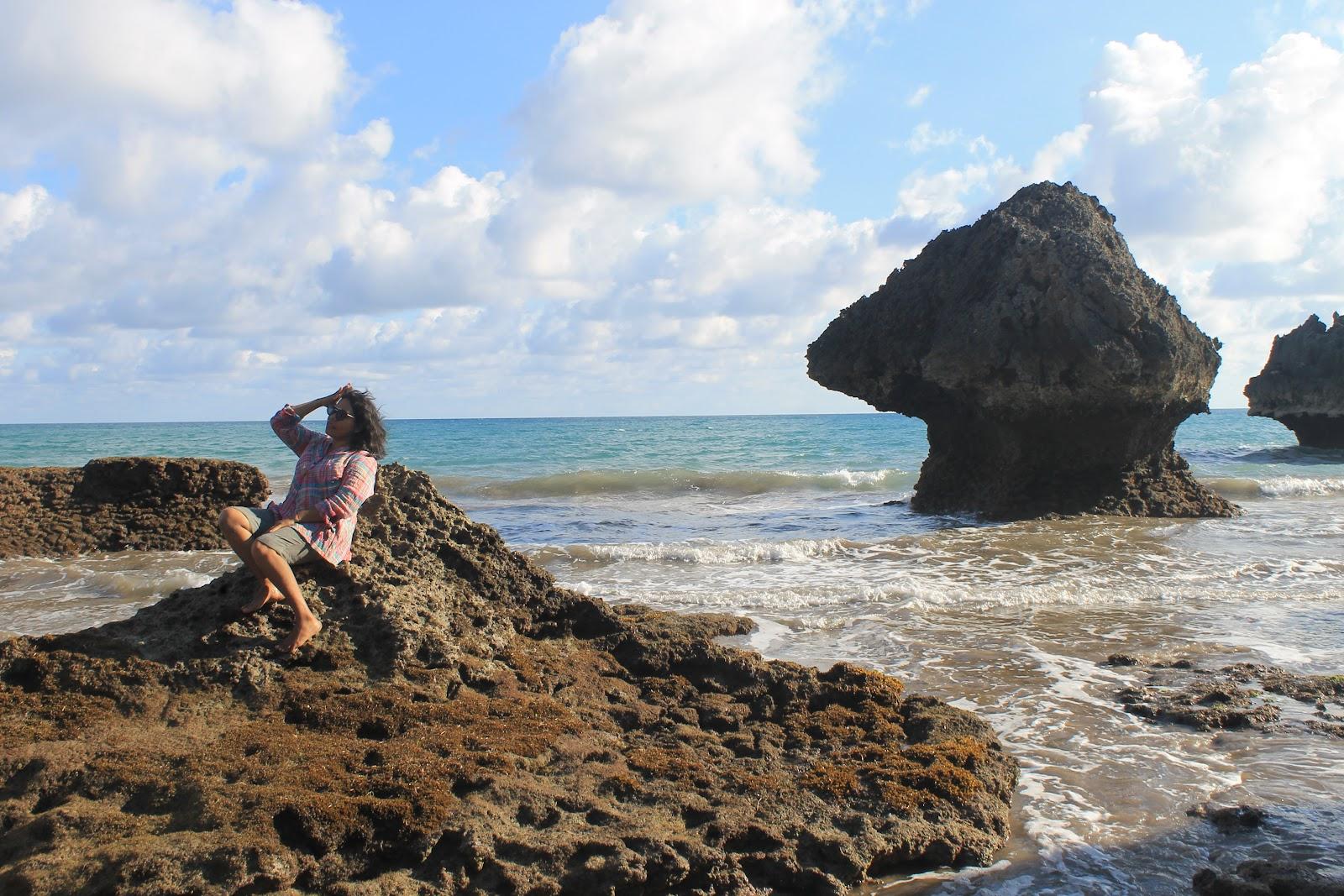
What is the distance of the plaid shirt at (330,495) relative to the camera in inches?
192

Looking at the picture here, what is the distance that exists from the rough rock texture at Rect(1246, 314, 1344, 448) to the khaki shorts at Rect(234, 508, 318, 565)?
114 feet

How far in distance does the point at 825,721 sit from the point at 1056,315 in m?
10.9

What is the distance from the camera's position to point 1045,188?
15383 millimetres

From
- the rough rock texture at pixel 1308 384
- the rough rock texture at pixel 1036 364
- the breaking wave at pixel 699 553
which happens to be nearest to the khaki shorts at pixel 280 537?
the breaking wave at pixel 699 553

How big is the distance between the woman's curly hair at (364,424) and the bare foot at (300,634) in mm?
1017

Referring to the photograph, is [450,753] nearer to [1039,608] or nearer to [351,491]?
[351,491]

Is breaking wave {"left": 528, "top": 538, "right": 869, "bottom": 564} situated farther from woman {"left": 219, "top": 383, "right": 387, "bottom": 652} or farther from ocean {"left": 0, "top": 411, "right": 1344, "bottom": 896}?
woman {"left": 219, "top": 383, "right": 387, "bottom": 652}

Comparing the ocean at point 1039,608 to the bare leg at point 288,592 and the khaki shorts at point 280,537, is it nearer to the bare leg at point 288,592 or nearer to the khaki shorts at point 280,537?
the bare leg at point 288,592

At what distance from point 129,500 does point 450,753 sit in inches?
463

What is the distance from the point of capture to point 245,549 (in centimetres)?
454

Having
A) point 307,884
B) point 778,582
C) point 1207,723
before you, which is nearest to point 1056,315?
point 778,582

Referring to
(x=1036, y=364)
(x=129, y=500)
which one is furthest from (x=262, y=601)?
(x=1036, y=364)

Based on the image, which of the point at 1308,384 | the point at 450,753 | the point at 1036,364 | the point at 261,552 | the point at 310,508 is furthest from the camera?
the point at 1308,384

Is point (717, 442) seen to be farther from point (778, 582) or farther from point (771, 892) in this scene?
point (771, 892)
